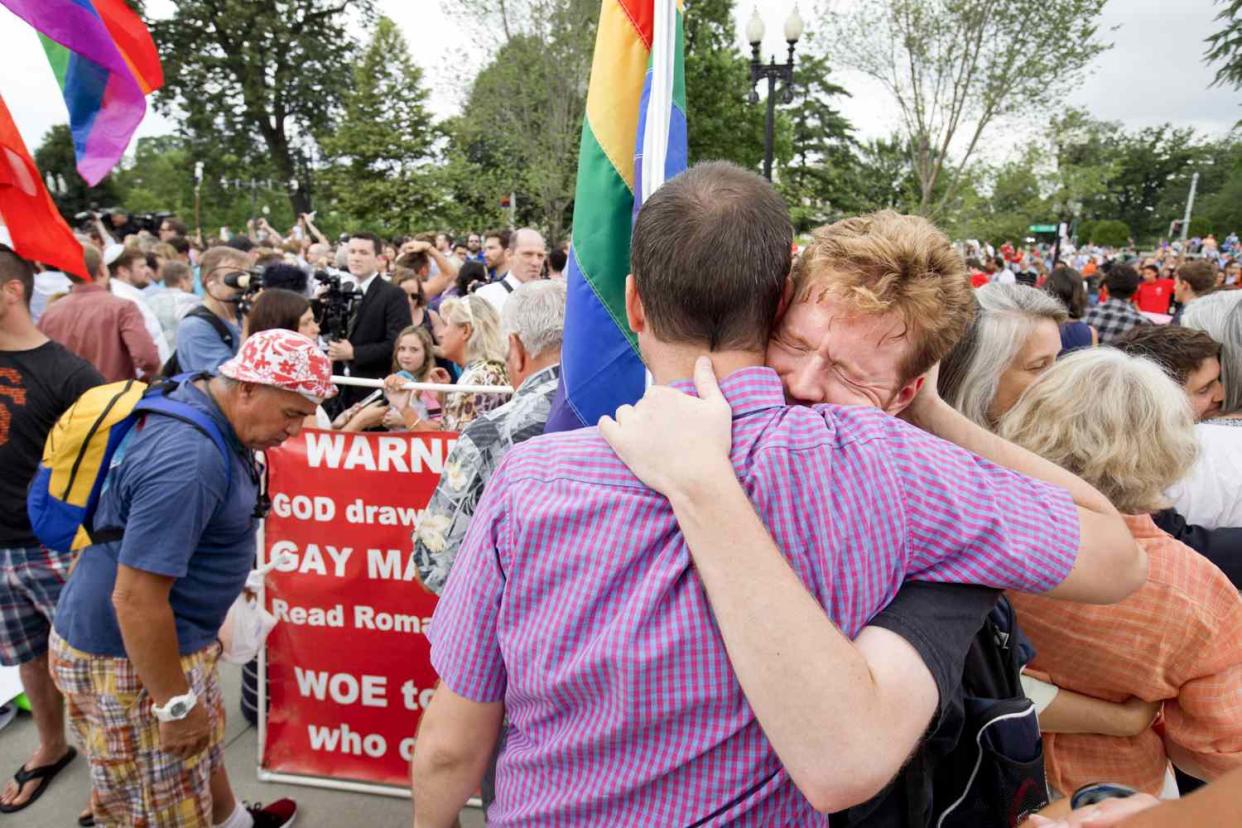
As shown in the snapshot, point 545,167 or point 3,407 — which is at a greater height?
point 545,167

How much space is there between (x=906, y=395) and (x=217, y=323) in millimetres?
4597

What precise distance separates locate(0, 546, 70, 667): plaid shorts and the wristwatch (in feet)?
3.44

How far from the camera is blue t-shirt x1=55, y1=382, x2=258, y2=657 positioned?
6.91ft

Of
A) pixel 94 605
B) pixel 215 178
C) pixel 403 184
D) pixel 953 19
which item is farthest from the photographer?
pixel 215 178

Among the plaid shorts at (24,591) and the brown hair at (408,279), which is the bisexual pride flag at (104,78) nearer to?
the plaid shorts at (24,591)

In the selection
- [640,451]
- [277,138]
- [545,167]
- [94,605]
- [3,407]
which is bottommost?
[94,605]

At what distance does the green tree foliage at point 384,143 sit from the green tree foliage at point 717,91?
10977mm

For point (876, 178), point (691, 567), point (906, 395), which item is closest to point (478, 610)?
point (691, 567)

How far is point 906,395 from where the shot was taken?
1.38 m

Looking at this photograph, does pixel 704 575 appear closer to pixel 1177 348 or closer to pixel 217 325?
pixel 1177 348

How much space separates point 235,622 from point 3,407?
1259 mm

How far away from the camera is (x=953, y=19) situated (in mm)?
17672

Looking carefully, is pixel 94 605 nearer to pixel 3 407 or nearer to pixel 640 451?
pixel 3 407

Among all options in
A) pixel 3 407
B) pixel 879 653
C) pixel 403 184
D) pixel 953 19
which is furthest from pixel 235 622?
pixel 403 184
